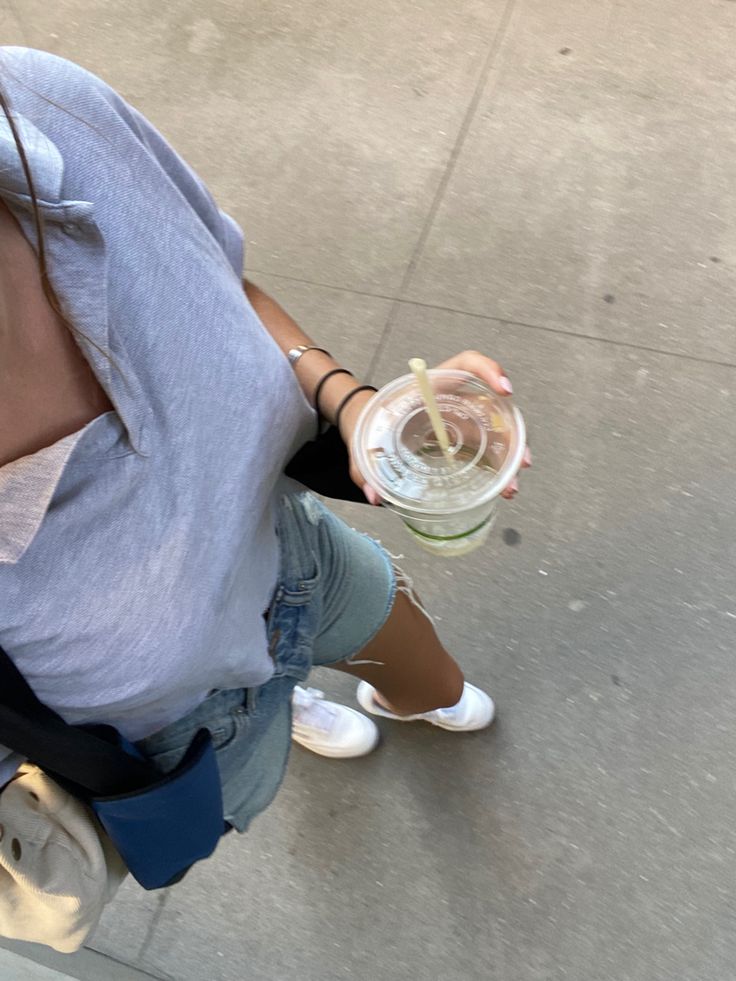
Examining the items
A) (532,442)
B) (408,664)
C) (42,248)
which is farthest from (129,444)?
(532,442)

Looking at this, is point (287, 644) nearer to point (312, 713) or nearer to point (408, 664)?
point (408, 664)

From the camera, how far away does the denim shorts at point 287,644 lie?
1.18 m

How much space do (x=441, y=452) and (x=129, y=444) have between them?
16.0 inches

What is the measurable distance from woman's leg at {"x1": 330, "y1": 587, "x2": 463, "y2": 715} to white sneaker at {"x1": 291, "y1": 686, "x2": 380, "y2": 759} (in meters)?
0.12

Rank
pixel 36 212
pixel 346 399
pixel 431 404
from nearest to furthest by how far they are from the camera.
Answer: pixel 36 212, pixel 431 404, pixel 346 399

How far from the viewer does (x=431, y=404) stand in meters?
1.05

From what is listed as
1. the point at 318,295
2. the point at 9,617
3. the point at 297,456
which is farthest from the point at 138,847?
the point at 318,295

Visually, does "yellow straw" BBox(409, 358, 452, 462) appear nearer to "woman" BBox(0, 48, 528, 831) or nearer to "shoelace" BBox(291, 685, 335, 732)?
"woman" BBox(0, 48, 528, 831)

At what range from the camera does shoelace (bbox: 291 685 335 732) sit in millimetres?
1963

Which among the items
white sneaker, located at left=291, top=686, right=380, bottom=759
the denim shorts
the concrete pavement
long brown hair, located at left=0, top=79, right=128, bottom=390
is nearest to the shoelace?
white sneaker, located at left=291, top=686, right=380, bottom=759

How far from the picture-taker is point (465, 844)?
188 cm

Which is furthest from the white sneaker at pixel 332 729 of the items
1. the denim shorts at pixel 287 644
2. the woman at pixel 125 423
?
the woman at pixel 125 423

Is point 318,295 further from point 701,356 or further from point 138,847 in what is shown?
point 138,847

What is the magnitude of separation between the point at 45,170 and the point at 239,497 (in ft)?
1.36
